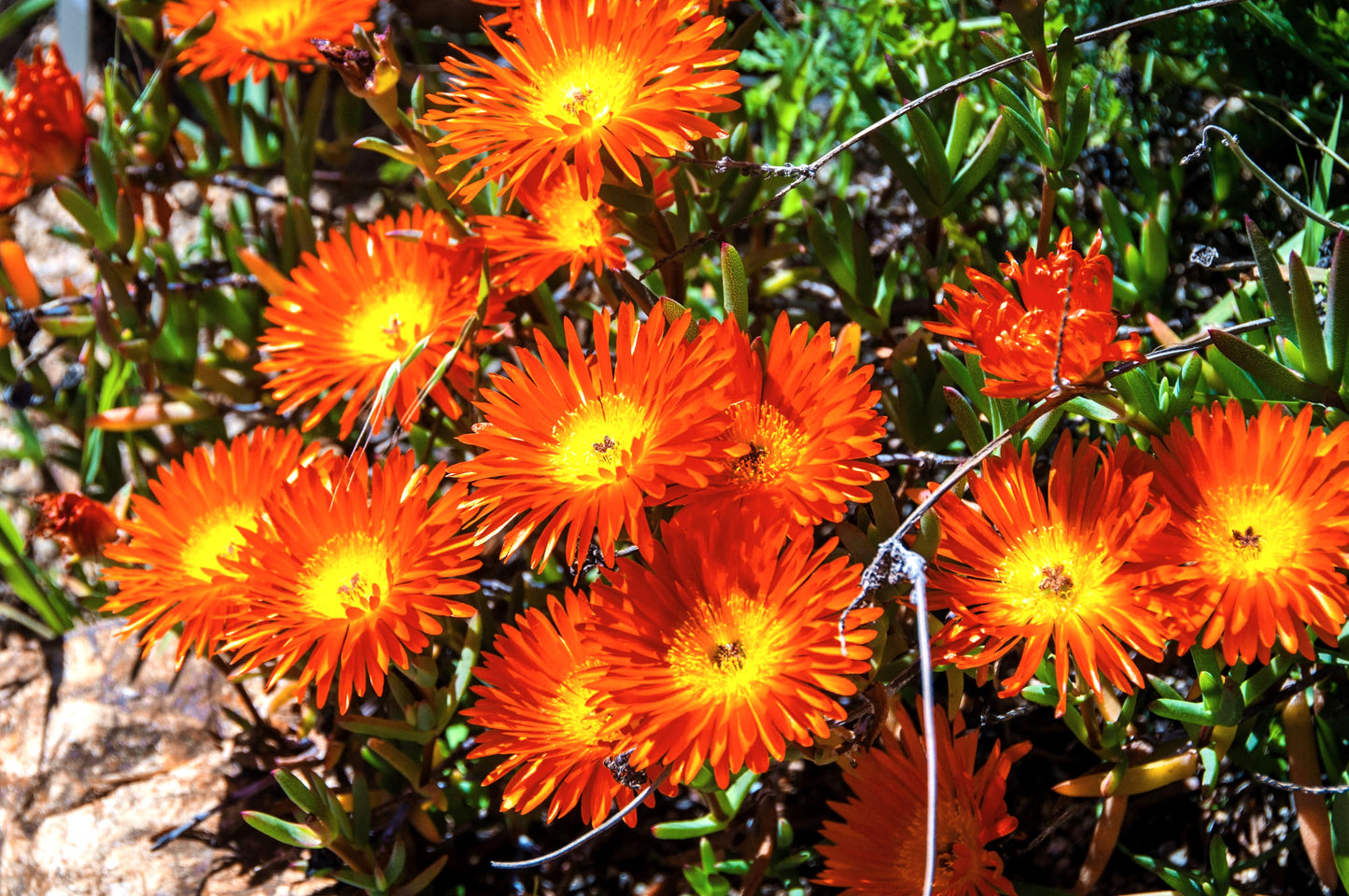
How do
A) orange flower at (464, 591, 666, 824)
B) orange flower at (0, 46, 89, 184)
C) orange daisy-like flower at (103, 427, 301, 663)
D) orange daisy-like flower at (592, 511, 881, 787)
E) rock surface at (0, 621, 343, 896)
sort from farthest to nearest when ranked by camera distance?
orange flower at (0, 46, 89, 184) < rock surface at (0, 621, 343, 896) < orange daisy-like flower at (103, 427, 301, 663) < orange flower at (464, 591, 666, 824) < orange daisy-like flower at (592, 511, 881, 787)

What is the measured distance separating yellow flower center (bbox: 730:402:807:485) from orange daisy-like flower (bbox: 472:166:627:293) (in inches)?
9.9

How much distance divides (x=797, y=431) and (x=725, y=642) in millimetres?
172

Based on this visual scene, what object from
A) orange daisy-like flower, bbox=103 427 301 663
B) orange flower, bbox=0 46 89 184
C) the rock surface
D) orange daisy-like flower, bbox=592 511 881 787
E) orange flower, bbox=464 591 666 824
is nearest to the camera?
orange daisy-like flower, bbox=592 511 881 787

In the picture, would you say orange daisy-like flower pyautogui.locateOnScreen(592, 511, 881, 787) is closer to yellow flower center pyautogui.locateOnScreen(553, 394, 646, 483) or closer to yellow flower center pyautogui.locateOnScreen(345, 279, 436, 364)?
yellow flower center pyautogui.locateOnScreen(553, 394, 646, 483)

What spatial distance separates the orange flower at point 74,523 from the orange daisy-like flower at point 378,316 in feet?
0.93

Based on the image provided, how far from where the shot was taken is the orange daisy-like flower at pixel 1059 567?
751 millimetres

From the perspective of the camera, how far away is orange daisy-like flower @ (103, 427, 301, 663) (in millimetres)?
997

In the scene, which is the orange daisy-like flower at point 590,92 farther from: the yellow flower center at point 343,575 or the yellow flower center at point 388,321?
the yellow flower center at point 343,575

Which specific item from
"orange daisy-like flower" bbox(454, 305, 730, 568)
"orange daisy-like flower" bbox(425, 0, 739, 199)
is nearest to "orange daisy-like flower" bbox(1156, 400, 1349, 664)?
"orange daisy-like flower" bbox(454, 305, 730, 568)

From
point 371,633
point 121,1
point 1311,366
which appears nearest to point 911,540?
point 1311,366

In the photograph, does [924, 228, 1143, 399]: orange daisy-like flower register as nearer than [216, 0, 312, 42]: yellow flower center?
Yes

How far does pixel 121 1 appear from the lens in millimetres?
1437

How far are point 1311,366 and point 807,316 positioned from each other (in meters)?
0.56

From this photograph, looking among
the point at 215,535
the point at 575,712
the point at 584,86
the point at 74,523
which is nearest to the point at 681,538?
the point at 575,712
